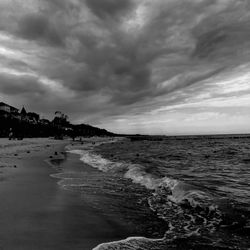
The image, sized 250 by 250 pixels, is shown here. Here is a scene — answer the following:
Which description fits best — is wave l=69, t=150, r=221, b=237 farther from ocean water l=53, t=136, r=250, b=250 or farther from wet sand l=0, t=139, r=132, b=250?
wet sand l=0, t=139, r=132, b=250

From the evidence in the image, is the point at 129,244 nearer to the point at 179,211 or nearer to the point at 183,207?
the point at 179,211

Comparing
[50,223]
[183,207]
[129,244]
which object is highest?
[50,223]

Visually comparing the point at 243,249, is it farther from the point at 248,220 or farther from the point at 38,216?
the point at 38,216

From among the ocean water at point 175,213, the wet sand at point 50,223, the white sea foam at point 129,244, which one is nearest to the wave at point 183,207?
the ocean water at point 175,213

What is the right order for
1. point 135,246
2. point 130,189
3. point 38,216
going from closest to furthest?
point 135,246 < point 38,216 < point 130,189

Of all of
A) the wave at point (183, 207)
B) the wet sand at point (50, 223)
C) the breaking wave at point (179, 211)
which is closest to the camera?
the wet sand at point (50, 223)

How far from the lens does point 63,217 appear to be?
5.94 m

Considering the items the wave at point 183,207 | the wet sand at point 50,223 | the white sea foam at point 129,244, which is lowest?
the wave at point 183,207

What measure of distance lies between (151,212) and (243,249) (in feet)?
9.14

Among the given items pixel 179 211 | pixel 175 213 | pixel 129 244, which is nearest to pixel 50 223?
pixel 129 244

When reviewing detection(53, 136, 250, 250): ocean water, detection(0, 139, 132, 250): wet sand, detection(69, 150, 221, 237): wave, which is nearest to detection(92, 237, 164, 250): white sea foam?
detection(53, 136, 250, 250): ocean water

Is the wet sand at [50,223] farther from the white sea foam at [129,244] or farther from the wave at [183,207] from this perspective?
the wave at [183,207]

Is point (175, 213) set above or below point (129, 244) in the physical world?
below

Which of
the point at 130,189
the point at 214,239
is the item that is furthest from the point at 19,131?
the point at 214,239
